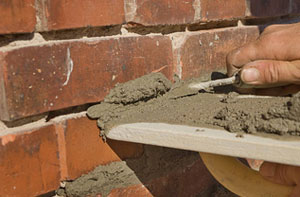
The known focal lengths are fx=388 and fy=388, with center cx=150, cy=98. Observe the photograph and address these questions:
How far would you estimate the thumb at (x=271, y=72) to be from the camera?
36.6 inches

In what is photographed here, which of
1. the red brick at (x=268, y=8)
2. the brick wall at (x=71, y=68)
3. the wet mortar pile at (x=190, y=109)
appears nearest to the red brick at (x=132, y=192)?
the brick wall at (x=71, y=68)

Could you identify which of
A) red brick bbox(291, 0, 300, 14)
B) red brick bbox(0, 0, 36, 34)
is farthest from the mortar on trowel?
red brick bbox(291, 0, 300, 14)

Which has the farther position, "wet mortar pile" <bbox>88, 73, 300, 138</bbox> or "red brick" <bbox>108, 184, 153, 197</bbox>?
"red brick" <bbox>108, 184, 153, 197</bbox>

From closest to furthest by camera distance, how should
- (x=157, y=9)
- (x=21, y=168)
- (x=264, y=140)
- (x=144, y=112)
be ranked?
(x=264, y=140) → (x=21, y=168) → (x=144, y=112) → (x=157, y=9)

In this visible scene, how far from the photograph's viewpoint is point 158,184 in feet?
3.46

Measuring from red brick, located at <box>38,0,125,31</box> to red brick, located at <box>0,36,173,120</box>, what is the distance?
0.12ft

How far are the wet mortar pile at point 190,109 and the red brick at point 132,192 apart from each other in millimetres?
161

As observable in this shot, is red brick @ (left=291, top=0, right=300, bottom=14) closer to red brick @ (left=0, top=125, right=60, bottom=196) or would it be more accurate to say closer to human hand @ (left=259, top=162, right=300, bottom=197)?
human hand @ (left=259, top=162, right=300, bottom=197)

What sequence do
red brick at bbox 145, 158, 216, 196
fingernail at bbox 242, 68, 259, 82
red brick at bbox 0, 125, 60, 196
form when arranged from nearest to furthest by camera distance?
red brick at bbox 0, 125, 60, 196 < fingernail at bbox 242, 68, 259, 82 < red brick at bbox 145, 158, 216, 196

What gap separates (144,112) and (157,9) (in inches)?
11.0

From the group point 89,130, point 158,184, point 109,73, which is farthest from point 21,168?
point 158,184

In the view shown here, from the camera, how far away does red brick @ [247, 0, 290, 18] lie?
1346 millimetres

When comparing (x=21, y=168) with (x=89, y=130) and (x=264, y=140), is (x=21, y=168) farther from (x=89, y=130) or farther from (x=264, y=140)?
(x=264, y=140)

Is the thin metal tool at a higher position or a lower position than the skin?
lower
